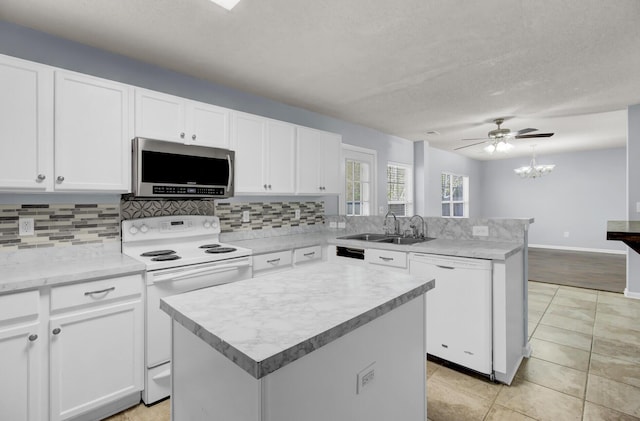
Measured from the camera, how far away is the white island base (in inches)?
31.6

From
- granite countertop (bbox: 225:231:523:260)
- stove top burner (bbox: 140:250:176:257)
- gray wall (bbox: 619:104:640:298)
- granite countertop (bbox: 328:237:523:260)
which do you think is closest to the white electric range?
stove top burner (bbox: 140:250:176:257)

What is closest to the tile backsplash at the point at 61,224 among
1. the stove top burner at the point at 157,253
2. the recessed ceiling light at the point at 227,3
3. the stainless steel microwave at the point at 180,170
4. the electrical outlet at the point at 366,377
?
the stove top burner at the point at 157,253

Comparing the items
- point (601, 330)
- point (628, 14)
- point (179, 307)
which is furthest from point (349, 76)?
point (601, 330)

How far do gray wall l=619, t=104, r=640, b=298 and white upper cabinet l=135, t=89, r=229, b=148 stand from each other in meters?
4.78

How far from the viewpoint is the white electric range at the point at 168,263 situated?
1990 mm

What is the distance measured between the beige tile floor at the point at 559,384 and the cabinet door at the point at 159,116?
180cm

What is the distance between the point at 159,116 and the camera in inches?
91.1

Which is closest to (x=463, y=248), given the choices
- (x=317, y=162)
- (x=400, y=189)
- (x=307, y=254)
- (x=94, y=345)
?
(x=307, y=254)

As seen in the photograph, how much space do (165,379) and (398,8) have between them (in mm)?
2713

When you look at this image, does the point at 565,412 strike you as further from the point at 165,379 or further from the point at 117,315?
the point at 117,315

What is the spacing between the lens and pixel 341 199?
Result: 4438 mm

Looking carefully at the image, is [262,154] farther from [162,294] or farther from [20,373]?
[20,373]

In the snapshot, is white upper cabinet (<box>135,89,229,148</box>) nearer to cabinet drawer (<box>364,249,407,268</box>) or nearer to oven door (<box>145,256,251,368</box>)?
oven door (<box>145,256,251,368</box>)

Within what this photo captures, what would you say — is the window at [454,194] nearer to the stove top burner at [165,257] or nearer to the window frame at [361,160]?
the window frame at [361,160]
